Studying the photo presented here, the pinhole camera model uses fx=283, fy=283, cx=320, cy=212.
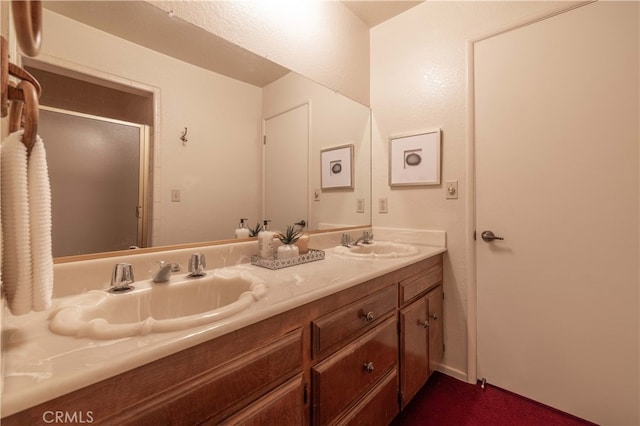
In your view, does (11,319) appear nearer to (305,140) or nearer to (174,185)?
(174,185)

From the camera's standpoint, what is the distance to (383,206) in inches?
82.2

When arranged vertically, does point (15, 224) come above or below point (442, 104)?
below

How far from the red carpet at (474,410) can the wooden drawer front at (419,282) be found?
0.61 m

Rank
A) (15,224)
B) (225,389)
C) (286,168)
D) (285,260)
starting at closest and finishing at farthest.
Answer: (15,224)
(225,389)
(285,260)
(286,168)

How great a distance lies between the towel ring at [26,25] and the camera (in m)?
0.33

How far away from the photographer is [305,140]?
1.80 metres

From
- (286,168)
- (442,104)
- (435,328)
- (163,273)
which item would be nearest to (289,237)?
(286,168)

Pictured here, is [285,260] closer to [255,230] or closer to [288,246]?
[288,246]

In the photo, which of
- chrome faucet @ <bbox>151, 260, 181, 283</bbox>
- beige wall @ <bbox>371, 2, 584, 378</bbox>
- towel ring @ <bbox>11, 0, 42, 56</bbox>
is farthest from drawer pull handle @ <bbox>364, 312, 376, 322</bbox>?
towel ring @ <bbox>11, 0, 42, 56</bbox>

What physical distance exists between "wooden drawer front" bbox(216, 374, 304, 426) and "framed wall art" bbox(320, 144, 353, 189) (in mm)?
1307

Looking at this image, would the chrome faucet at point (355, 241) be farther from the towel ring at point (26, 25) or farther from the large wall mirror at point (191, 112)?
the towel ring at point (26, 25)

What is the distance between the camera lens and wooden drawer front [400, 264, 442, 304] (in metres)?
1.37

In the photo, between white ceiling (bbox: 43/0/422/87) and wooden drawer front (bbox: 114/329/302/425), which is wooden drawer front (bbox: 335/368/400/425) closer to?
wooden drawer front (bbox: 114/329/302/425)

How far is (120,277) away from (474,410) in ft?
5.76
